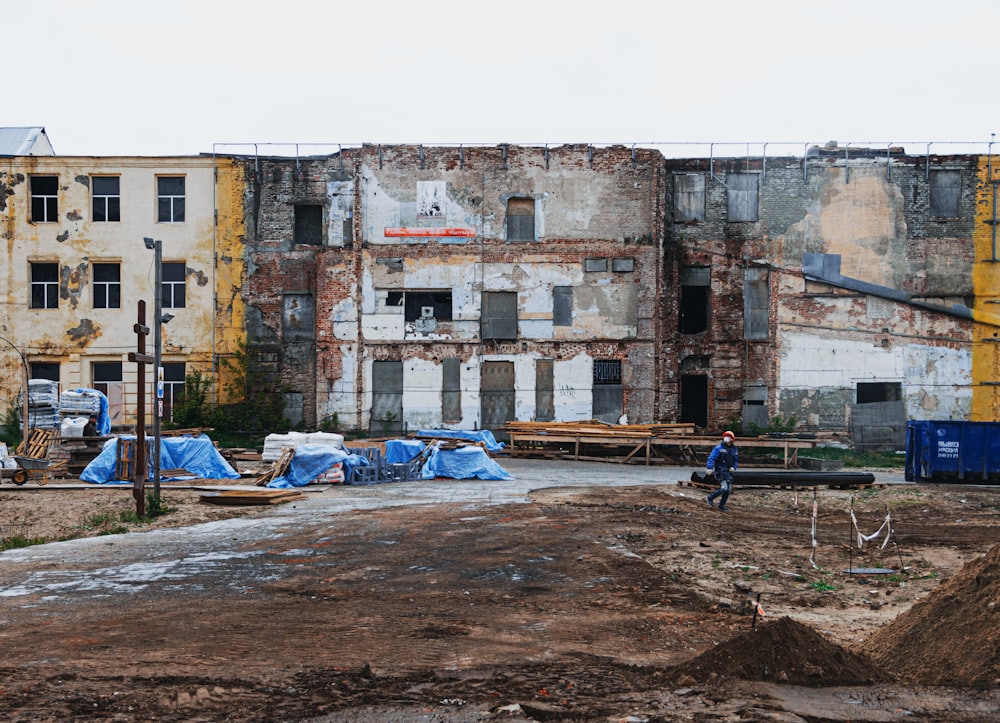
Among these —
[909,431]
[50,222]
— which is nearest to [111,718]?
[909,431]

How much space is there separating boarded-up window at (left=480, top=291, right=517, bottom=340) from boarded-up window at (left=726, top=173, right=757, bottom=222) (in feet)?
28.9

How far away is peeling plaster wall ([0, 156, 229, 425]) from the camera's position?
116ft

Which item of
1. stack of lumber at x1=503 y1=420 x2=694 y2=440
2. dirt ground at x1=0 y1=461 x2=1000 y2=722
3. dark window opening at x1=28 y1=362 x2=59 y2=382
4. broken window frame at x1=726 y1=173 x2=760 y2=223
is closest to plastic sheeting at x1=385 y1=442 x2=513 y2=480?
stack of lumber at x1=503 y1=420 x2=694 y2=440

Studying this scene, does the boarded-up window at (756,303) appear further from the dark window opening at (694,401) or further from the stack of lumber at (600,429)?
the stack of lumber at (600,429)

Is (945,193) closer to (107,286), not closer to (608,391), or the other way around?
(608,391)

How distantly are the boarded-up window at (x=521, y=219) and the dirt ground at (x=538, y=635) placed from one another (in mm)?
21864

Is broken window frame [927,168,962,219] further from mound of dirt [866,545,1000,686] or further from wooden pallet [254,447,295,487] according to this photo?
mound of dirt [866,545,1000,686]

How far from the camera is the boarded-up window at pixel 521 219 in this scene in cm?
3559

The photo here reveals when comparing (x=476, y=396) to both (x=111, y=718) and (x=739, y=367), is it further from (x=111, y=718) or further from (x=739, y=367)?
(x=111, y=718)

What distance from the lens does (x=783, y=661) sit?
7.17 metres

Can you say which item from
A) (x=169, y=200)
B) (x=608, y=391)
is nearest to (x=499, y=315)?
(x=608, y=391)

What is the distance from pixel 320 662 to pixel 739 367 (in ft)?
97.9

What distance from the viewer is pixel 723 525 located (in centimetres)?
1653

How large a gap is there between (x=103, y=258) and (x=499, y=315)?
49.3 feet
